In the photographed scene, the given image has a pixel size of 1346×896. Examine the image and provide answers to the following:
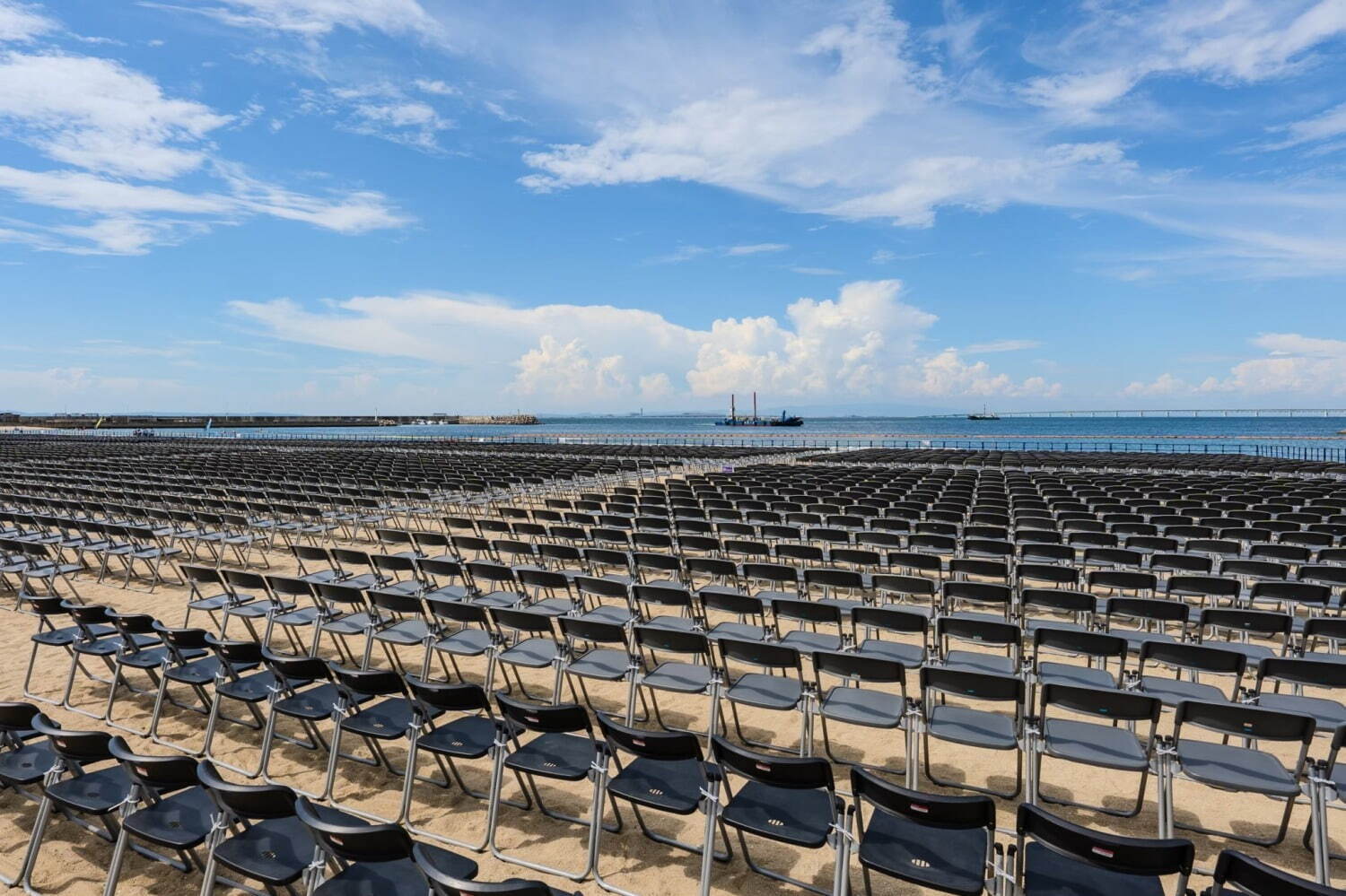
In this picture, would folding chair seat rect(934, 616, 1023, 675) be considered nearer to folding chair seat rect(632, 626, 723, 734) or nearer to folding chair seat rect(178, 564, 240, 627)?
folding chair seat rect(632, 626, 723, 734)

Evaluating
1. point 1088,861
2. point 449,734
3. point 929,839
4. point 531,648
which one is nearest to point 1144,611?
point 929,839

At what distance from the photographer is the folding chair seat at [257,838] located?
280 cm

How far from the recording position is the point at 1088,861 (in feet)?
7.98

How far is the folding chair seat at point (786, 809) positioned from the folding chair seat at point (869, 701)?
0.68 metres

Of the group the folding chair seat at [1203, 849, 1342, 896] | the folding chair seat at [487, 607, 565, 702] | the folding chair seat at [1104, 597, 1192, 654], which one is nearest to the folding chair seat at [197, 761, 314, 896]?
the folding chair seat at [487, 607, 565, 702]

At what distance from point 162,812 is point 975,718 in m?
4.69

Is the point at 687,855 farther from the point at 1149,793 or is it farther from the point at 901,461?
the point at 901,461

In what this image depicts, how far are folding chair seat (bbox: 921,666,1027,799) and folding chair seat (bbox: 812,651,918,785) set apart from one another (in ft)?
0.53

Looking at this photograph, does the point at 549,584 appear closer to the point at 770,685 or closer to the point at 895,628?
the point at 770,685

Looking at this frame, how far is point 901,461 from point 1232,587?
875 inches

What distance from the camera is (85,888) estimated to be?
3.35 m

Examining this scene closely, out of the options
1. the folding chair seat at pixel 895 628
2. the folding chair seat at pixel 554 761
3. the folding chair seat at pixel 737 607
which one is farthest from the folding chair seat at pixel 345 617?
the folding chair seat at pixel 895 628

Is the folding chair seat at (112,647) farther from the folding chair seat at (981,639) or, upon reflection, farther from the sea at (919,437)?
the sea at (919,437)

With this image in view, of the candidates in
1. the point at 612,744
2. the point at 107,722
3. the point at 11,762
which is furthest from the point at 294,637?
the point at 612,744
